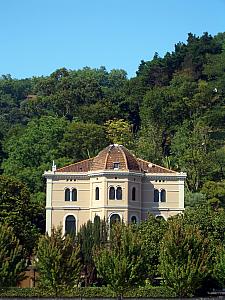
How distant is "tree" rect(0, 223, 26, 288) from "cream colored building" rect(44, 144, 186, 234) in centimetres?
2028

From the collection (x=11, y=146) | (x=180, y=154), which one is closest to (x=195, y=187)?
(x=180, y=154)

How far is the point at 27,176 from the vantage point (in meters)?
78.7

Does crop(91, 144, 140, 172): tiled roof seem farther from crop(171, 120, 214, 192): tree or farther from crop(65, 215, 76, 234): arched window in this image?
crop(171, 120, 214, 192): tree

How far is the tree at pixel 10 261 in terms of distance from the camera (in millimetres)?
46469

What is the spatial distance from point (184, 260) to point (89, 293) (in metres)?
5.59

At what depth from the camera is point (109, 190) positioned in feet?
225

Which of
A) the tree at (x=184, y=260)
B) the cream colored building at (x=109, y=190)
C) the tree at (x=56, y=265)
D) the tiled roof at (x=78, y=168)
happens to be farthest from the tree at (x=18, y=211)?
the tree at (x=184, y=260)

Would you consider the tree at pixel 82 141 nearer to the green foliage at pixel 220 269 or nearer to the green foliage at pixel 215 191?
the green foliage at pixel 215 191

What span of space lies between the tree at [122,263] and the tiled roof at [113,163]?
813 inches

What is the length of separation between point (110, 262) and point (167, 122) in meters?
48.1

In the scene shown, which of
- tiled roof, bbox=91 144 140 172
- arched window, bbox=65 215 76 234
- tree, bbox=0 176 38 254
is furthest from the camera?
arched window, bbox=65 215 76 234

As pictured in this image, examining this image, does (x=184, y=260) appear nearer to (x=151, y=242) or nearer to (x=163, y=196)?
(x=151, y=242)

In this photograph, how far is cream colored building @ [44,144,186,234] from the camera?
225ft

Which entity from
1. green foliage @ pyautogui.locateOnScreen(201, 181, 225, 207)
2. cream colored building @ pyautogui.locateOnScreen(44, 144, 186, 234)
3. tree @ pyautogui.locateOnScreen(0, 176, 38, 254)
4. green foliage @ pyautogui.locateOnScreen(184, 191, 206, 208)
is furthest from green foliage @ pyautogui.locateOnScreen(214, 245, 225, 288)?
green foliage @ pyautogui.locateOnScreen(201, 181, 225, 207)
